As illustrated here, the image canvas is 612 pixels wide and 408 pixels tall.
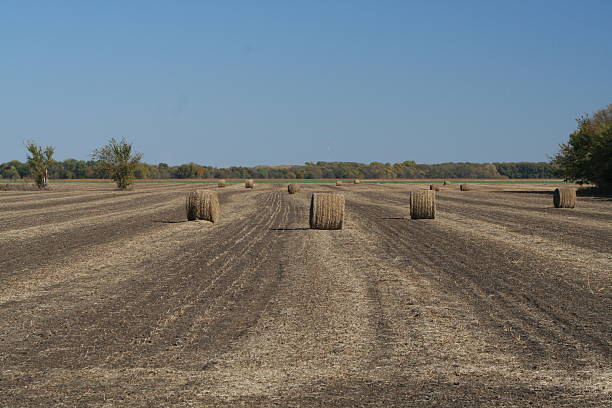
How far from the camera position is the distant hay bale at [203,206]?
2439cm

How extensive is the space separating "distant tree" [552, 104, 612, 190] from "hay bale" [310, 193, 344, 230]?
106ft

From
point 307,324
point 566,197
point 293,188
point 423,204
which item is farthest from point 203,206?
point 293,188

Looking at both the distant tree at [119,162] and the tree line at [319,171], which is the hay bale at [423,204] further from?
the tree line at [319,171]

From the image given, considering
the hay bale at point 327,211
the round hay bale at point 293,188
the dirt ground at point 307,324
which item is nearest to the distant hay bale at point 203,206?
the hay bale at point 327,211

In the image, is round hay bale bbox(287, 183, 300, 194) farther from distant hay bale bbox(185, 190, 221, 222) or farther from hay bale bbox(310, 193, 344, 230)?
hay bale bbox(310, 193, 344, 230)

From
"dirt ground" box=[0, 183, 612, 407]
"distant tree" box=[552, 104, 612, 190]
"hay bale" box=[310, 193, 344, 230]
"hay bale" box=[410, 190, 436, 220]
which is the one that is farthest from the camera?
"distant tree" box=[552, 104, 612, 190]

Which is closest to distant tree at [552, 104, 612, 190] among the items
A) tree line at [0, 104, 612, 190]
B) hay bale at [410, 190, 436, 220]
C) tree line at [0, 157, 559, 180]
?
tree line at [0, 104, 612, 190]

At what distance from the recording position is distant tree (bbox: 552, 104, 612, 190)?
47.0 m

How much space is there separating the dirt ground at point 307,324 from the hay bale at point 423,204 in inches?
290

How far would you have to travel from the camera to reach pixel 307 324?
8648 millimetres

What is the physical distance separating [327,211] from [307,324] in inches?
474

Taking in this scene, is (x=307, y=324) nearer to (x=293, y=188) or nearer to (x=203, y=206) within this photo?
(x=203, y=206)

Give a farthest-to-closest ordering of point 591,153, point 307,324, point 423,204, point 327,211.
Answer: point 591,153 → point 423,204 → point 327,211 → point 307,324

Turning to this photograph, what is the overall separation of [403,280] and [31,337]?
627 cm
